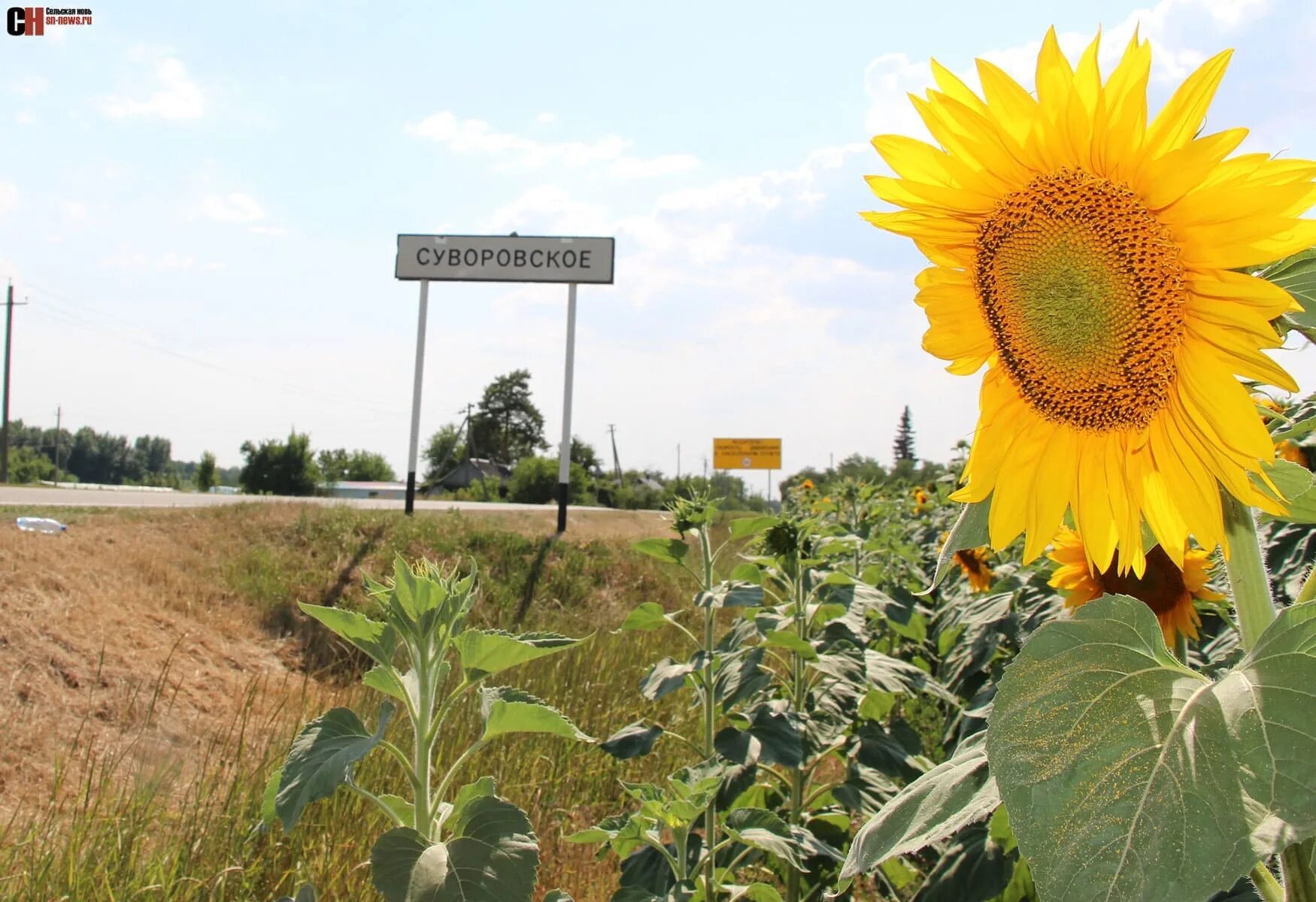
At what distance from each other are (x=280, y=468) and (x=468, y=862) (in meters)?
50.8

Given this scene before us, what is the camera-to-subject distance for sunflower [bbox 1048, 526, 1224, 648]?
1.68 meters

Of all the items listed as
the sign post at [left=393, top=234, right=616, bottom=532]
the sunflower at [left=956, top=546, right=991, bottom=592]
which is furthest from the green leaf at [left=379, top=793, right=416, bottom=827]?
the sign post at [left=393, top=234, right=616, bottom=532]

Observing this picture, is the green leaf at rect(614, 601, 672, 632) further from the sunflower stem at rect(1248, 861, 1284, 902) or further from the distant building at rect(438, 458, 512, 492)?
the distant building at rect(438, 458, 512, 492)

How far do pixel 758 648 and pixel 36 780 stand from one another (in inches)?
147

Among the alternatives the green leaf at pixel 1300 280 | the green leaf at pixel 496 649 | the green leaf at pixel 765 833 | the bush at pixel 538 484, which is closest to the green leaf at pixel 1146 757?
the green leaf at pixel 1300 280

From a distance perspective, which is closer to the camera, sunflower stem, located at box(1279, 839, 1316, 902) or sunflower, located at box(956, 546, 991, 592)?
sunflower stem, located at box(1279, 839, 1316, 902)

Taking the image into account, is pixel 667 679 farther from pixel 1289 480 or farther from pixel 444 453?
pixel 444 453

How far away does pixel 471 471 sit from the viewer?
67125 mm

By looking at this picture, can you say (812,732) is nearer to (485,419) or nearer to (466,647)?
(466,647)

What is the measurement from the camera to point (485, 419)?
69812mm

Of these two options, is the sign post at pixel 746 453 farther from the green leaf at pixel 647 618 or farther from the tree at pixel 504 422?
the tree at pixel 504 422

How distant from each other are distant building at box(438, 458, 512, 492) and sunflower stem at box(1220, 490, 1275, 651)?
65642 mm

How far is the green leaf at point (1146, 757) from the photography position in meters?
0.66

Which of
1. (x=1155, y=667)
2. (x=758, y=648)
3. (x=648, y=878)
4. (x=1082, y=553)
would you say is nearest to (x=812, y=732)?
(x=758, y=648)
